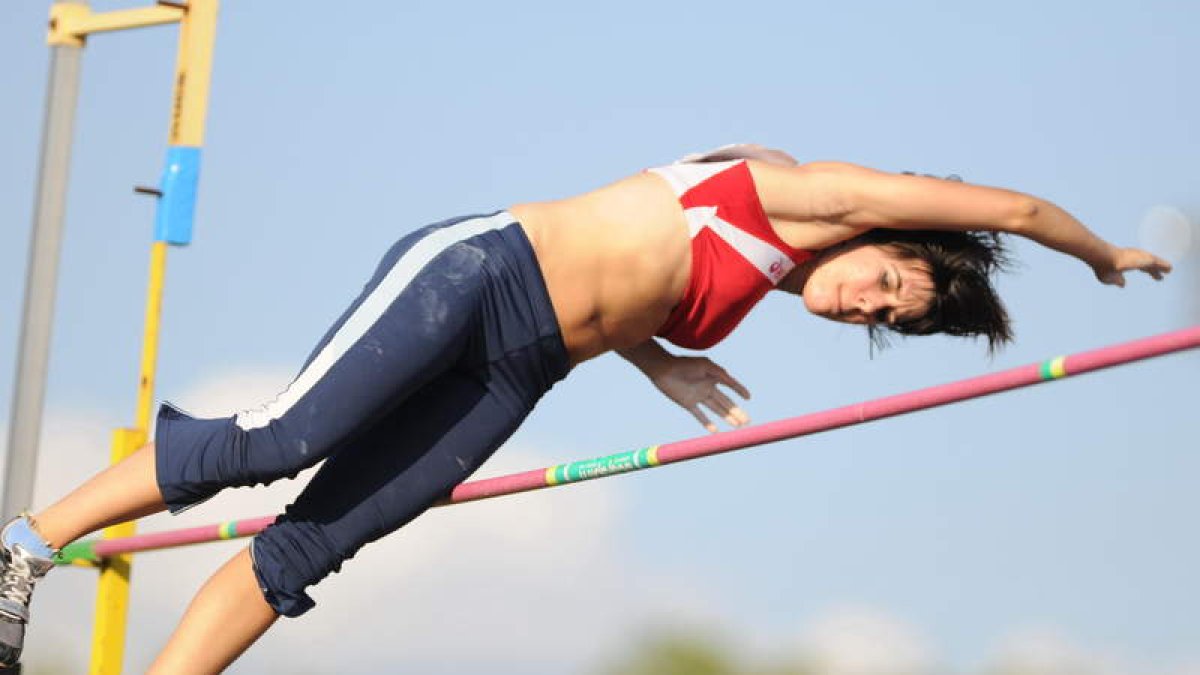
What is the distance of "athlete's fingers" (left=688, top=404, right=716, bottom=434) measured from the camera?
4.03m

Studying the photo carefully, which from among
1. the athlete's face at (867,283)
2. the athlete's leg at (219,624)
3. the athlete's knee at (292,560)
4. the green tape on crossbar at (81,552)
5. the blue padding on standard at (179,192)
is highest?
the athlete's face at (867,283)

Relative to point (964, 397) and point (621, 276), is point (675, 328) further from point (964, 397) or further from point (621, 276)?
point (964, 397)

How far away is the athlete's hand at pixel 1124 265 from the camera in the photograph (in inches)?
140

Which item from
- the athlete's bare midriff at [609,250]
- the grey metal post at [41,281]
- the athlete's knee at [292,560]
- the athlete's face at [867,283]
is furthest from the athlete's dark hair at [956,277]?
the grey metal post at [41,281]

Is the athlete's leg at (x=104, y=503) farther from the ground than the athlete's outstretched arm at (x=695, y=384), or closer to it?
closer to it

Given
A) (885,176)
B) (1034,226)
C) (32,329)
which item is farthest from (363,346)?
(32,329)

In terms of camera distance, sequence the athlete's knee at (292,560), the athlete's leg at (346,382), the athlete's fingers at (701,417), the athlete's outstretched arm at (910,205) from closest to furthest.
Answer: the athlete's leg at (346,382), the athlete's outstretched arm at (910,205), the athlete's knee at (292,560), the athlete's fingers at (701,417)

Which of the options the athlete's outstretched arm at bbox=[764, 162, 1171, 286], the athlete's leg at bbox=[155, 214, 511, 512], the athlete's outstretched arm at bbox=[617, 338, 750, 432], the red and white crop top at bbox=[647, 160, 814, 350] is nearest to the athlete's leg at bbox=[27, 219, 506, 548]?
the athlete's leg at bbox=[155, 214, 511, 512]

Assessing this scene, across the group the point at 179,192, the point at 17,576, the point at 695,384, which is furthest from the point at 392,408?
the point at 179,192

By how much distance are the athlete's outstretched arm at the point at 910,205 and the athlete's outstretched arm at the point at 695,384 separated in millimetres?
669

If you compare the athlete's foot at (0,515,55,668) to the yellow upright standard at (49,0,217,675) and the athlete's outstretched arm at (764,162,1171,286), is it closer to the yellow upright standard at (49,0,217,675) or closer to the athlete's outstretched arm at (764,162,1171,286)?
the athlete's outstretched arm at (764,162,1171,286)

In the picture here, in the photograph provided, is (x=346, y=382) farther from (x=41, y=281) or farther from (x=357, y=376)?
(x=41, y=281)

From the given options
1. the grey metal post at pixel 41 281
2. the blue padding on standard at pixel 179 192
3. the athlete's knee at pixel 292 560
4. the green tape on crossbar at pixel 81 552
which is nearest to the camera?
the athlete's knee at pixel 292 560

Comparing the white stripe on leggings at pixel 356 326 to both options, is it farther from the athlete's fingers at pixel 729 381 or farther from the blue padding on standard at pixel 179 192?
the blue padding on standard at pixel 179 192
